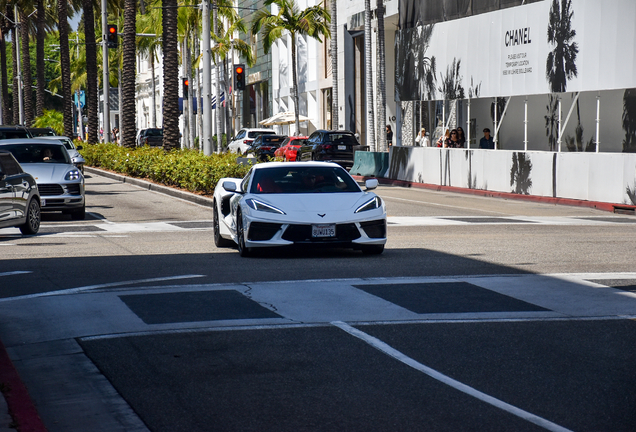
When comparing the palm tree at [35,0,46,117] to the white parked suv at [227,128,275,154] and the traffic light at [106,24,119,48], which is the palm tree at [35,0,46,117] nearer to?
the white parked suv at [227,128,275,154]

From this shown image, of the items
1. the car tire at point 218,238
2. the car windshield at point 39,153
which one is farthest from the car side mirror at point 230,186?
the car windshield at point 39,153

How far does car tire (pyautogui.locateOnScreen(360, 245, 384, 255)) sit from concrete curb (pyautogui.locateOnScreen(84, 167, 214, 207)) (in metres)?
9.03

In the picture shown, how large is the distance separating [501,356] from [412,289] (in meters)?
3.22

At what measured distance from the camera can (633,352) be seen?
725cm

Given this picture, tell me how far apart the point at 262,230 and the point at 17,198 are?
5.88 meters

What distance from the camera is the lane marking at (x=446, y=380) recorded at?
5.43 metres

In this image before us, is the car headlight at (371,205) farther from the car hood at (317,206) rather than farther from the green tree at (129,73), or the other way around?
the green tree at (129,73)

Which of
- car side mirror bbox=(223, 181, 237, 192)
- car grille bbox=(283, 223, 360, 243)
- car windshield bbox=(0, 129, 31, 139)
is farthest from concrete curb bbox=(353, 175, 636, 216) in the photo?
car windshield bbox=(0, 129, 31, 139)

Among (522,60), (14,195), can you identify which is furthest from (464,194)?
(14,195)

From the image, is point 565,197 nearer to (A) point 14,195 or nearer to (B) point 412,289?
(A) point 14,195

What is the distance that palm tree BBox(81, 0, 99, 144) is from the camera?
155 feet

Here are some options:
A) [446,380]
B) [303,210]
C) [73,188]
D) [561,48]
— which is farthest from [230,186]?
[561,48]

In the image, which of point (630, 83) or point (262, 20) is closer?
point (630, 83)

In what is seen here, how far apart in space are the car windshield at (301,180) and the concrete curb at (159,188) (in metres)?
8.30
